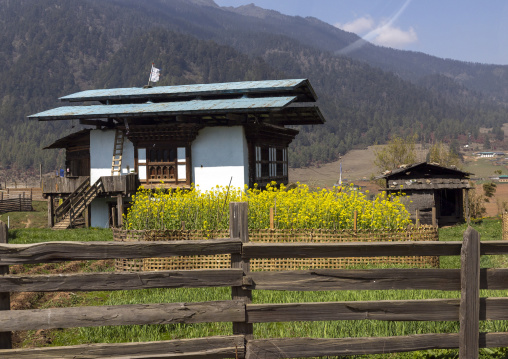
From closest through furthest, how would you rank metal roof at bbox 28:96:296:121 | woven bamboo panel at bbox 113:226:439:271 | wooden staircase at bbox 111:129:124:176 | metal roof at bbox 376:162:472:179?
woven bamboo panel at bbox 113:226:439:271 < metal roof at bbox 28:96:296:121 < wooden staircase at bbox 111:129:124:176 < metal roof at bbox 376:162:472:179

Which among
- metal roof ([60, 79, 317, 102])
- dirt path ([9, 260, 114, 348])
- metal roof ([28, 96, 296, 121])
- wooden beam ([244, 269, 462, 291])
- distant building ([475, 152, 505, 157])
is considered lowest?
dirt path ([9, 260, 114, 348])

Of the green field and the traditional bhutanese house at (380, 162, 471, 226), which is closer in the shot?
the green field

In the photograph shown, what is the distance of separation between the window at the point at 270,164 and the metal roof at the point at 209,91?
3.28 m

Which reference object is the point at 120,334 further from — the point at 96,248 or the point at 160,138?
the point at 160,138

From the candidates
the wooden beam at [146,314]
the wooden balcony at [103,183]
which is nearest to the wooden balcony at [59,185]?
the wooden balcony at [103,183]

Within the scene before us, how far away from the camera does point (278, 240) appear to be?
1580 cm

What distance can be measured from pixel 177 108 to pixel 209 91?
2994 millimetres

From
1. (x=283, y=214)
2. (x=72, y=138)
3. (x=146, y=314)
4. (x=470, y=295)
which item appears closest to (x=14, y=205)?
(x=72, y=138)

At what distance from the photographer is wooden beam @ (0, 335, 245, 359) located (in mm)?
5754

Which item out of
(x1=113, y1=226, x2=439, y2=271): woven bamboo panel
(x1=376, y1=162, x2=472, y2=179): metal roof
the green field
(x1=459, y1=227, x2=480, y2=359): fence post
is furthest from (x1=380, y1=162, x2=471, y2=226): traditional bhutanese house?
(x1=459, y1=227, x2=480, y2=359): fence post

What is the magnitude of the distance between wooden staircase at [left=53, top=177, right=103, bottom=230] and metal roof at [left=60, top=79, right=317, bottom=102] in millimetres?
4959

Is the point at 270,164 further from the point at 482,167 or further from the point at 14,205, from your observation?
the point at 482,167

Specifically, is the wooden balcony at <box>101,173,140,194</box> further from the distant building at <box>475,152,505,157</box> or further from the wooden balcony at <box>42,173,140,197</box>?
the distant building at <box>475,152,505,157</box>

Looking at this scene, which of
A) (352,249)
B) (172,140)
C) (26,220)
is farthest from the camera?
(26,220)
